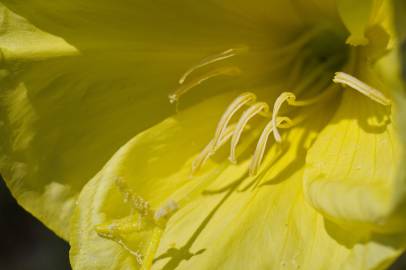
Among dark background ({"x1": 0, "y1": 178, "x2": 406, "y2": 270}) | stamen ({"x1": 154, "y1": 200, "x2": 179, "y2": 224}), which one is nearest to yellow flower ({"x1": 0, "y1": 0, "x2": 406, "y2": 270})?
stamen ({"x1": 154, "y1": 200, "x2": 179, "y2": 224})

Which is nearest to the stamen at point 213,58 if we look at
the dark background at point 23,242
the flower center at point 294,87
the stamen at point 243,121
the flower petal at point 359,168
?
the flower center at point 294,87

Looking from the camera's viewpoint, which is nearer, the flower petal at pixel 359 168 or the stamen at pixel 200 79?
the flower petal at pixel 359 168

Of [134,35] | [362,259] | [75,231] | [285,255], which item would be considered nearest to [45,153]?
[75,231]

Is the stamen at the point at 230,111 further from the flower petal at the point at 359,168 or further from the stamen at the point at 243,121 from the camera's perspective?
the flower petal at the point at 359,168

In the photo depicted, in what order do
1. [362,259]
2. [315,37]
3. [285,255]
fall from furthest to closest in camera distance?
[315,37]
[285,255]
[362,259]

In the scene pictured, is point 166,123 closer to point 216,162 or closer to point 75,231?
point 216,162

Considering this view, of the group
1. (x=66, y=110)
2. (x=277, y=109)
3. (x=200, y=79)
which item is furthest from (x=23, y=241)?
(x=277, y=109)

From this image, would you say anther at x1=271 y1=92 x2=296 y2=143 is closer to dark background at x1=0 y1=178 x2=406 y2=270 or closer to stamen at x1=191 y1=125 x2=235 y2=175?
stamen at x1=191 y1=125 x2=235 y2=175
